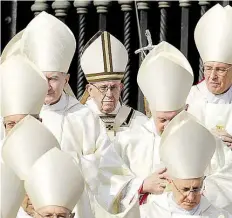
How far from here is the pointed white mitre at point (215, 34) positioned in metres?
13.3

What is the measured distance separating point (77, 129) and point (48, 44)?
61cm

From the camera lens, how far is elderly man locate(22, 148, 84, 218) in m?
11.2

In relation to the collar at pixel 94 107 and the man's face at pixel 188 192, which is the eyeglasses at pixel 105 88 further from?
the man's face at pixel 188 192

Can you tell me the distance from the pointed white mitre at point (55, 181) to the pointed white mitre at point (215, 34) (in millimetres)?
2069

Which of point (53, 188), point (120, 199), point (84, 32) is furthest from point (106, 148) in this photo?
point (84, 32)

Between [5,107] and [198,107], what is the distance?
147 cm

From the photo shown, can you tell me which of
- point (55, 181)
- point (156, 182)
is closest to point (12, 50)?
point (156, 182)

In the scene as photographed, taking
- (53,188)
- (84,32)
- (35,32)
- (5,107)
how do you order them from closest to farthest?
(53,188), (5,107), (35,32), (84,32)

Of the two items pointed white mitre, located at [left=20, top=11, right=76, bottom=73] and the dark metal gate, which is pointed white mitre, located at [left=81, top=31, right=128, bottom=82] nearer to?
pointed white mitre, located at [left=20, top=11, right=76, bottom=73]

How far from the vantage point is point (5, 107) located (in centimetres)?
1245

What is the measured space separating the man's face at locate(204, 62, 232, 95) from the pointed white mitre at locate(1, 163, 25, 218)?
1917 mm

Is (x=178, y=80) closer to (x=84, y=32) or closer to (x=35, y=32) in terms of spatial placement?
(x=35, y=32)

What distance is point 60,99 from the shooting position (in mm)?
12953

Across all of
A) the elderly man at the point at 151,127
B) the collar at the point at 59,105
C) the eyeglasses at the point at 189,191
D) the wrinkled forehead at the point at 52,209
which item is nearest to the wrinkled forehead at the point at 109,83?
the elderly man at the point at 151,127
